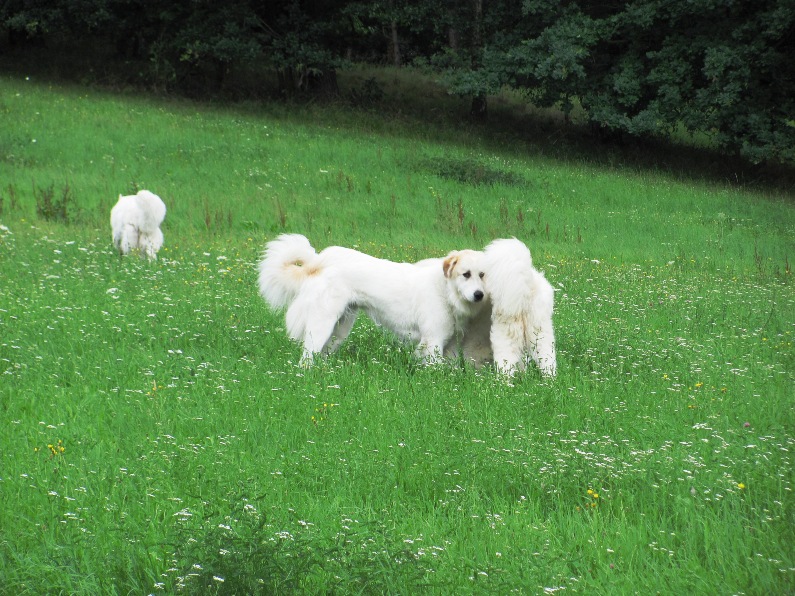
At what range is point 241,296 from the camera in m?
10.2

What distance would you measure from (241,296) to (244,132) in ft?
49.5

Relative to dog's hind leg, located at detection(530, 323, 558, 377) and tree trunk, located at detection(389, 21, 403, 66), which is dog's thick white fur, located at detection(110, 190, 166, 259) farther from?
tree trunk, located at detection(389, 21, 403, 66)

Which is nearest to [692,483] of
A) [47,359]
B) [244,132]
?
[47,359]

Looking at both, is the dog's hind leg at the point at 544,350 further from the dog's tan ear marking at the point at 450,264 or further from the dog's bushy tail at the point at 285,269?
the dog's bushy tail at the point at 285,269

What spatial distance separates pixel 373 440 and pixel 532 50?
77.2 ft

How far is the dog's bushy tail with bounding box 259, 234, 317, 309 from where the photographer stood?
8.35 metres

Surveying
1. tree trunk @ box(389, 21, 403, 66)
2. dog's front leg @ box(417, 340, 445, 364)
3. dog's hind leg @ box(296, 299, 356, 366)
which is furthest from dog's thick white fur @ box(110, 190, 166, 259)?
tree trunk @ box(389, 21, 403, 66)

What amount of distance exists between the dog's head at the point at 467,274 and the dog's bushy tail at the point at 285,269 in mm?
1353

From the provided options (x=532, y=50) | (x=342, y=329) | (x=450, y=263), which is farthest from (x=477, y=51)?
(x=450, y=263)

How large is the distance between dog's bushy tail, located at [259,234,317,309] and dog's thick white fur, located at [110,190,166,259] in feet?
15.4

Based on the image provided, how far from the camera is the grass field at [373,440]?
4.07 meters

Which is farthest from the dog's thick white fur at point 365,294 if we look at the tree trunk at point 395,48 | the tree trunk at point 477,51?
the tree trunk at point 395,48

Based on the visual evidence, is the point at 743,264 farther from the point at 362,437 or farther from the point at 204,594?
the point at 204,594

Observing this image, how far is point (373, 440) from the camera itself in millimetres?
5809
